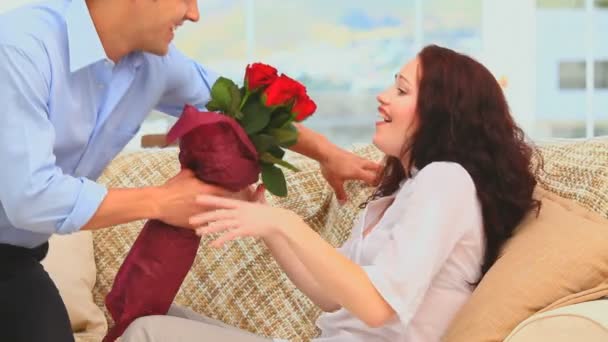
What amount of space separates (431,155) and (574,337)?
1.60 feet

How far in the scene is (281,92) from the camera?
1877mm

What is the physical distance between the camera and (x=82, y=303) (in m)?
2.71

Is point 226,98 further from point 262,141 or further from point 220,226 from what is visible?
point 220,226

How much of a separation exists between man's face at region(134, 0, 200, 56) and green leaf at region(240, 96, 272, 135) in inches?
7.4

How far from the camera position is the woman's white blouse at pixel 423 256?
1.83m

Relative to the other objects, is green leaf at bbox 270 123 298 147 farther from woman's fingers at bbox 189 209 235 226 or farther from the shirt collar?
the shirt collar

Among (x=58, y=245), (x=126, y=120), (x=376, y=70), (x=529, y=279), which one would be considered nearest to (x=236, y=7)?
(x=376, y=70)

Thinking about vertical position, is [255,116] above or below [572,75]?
above

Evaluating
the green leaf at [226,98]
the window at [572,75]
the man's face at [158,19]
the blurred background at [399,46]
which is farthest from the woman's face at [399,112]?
the window at [572,75]

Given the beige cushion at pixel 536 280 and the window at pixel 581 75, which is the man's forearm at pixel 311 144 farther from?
the window at pixel 581 75

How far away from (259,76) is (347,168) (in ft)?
2.02

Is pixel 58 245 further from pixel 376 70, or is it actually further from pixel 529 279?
pixel 376 70

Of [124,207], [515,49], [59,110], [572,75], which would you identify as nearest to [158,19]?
[59,110]

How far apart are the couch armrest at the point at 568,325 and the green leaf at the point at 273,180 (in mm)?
497
